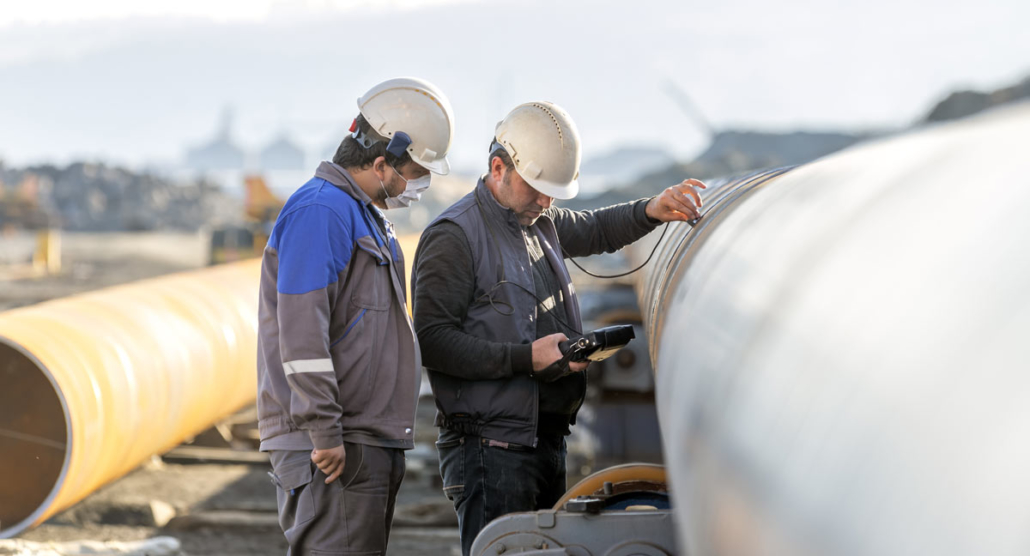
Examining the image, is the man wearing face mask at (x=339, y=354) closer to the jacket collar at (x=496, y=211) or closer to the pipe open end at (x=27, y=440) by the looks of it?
the jacket collar at (x=496, y=211)

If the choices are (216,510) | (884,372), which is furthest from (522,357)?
(216,510)

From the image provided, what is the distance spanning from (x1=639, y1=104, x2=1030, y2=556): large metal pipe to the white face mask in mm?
1655

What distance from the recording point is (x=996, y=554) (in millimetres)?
722

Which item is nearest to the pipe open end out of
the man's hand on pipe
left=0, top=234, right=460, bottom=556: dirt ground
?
left=0, top=234, right=460, bottom=556: dirt ground

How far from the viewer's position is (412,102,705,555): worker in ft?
9.90

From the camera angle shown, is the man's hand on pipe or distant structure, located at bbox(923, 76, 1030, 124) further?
distant structure, located at bbox(923, 76, 1030, 124)

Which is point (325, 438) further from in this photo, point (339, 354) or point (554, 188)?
point (554, 188)

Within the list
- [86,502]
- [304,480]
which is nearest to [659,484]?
[304,480]

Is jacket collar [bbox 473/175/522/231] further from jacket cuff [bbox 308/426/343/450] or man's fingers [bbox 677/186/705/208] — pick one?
jacket cuff [bbox 308/426/343/450]

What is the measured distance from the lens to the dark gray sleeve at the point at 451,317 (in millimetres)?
2943

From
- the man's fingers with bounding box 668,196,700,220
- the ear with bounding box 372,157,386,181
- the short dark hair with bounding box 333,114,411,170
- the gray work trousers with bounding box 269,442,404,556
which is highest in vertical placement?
the short dark hair with bounding box 333,114,411,170

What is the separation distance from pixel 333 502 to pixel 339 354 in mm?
392

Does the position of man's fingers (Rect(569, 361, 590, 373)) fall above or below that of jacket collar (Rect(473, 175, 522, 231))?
below

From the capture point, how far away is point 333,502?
2.77m
